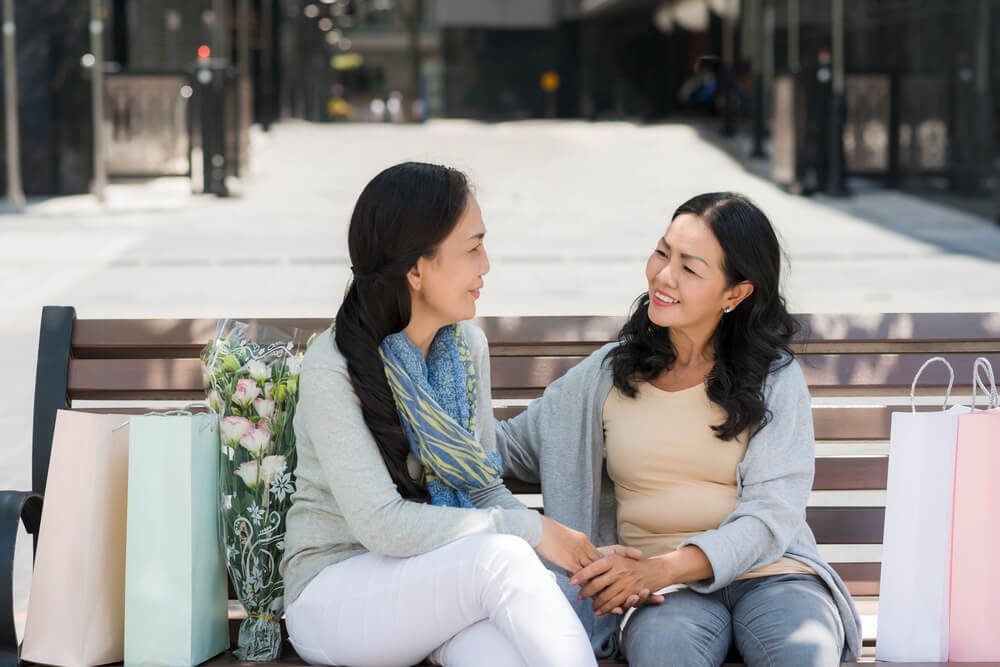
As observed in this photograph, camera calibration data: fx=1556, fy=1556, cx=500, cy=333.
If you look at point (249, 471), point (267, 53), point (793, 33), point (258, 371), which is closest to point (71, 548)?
point (249, 471)

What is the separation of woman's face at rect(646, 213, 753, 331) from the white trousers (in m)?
0.66

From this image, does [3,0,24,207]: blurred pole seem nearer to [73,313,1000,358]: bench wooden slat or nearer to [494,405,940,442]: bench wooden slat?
[73,313,1000,358]: bench wooden slat

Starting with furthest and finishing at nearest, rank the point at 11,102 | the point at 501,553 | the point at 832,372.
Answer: the point at 11,102
the point at 832,372
the point at 501,553

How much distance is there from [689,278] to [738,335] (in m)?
0.20

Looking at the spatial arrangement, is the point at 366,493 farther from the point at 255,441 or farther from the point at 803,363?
the point at 803,363

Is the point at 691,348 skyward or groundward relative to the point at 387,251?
groundward

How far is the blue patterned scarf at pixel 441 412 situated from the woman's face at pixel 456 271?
10 centimetres

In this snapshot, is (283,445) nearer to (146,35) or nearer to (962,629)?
(962,629)

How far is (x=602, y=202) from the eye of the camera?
1814cm

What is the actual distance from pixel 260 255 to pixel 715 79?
23.2 meters

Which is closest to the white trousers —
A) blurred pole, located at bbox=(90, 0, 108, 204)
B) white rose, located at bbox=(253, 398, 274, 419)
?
white rose, located at bbox=(253, 398, 274, 419)

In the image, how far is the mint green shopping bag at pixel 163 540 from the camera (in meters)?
3.03

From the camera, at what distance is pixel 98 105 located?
1784 centimetres

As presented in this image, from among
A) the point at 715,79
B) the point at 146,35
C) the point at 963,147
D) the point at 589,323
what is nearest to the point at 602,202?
the point at 963,147
